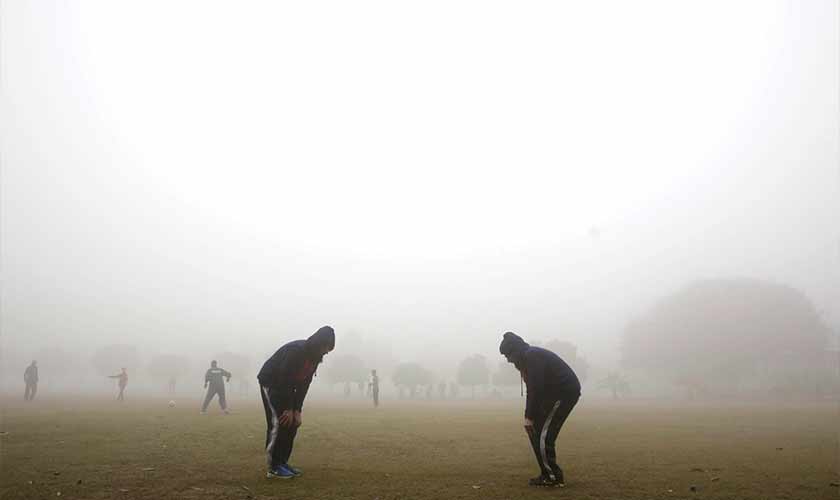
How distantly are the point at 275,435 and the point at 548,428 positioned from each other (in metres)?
4.46

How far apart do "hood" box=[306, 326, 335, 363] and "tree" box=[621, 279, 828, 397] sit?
66463 millimetres

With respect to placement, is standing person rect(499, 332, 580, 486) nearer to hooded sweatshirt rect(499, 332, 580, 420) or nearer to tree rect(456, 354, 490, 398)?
hooded sweatshirt rect(499, 332, 580, 420)

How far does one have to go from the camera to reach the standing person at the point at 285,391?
791cm

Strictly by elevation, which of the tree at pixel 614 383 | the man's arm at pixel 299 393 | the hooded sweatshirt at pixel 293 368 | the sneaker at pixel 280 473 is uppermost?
the hooded sweatshirt at pixel 293 368

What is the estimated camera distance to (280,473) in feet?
25.6

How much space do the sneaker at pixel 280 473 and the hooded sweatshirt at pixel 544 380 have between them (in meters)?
4.01

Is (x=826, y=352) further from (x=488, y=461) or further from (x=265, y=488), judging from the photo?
(x=265, y=488)

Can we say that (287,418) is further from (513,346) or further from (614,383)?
(614,383)

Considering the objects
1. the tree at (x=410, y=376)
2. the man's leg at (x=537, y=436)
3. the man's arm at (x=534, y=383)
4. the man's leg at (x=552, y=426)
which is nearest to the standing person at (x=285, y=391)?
the man's arm at (x=534, y=383)

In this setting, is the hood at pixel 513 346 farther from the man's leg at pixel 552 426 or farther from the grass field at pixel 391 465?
the grass field at pixel 391 465

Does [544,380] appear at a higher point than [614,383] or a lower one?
higher

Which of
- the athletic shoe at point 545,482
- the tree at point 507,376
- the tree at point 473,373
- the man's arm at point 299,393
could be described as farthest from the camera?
the tree at point 473,373

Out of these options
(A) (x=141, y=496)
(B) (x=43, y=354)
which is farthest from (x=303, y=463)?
(B) (x=43, y=354)

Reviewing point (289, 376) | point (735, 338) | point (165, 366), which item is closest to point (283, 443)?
point (289, 376)
